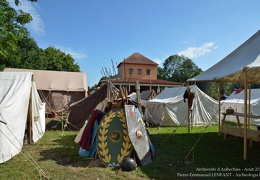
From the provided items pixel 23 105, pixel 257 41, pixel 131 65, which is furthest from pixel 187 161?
pixel 131 65

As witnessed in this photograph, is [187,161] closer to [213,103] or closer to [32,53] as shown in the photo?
[213,103]

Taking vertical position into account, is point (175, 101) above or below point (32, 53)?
below

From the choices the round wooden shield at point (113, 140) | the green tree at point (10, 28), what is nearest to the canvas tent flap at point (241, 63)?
the round wooden shield at point (113, 140)

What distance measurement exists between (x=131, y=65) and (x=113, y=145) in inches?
1153

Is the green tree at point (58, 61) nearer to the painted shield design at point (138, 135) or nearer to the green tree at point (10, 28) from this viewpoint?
the green tree at point (10, 28)

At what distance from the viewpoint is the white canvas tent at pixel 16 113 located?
4695 millimetres

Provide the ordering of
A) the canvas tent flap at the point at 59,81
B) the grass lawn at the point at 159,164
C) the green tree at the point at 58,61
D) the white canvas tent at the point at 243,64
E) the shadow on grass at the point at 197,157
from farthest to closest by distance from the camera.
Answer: the green tree at the point at 58,61 < the canvas tent flap at the point at 59,81 < the white canvas tent at the point at 243,64 < the shadow on grass at the point at 197,157 < the grass lawn at the point at 159,164

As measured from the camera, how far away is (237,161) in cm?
490

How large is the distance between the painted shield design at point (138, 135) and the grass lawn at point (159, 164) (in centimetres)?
21

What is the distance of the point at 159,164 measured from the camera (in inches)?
183

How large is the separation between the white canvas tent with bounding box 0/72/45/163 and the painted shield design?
2.89 m

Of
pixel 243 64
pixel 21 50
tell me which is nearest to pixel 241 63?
pixel 243 64

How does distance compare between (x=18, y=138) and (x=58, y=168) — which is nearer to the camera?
(x=58, y=168)

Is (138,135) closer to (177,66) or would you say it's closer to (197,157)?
(197,157)
